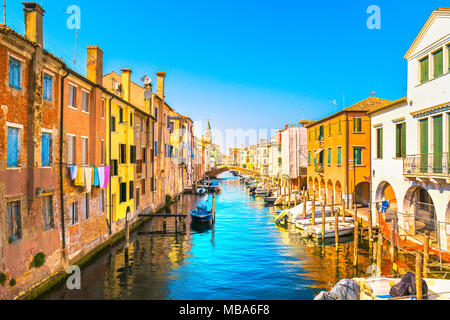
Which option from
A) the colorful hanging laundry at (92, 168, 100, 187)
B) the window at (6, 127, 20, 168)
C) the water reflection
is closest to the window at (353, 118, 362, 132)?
the water reflection

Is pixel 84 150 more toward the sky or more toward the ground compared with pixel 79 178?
more toward the sky

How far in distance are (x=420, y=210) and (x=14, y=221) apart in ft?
80.9

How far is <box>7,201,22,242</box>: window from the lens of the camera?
12.9 m

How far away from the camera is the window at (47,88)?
52.1 feet

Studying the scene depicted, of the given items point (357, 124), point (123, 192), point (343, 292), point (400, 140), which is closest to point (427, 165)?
point (400, 140)

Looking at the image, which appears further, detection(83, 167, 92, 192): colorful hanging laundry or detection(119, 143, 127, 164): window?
detection(119, 143, 127, 164): window

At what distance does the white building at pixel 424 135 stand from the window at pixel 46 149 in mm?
17804

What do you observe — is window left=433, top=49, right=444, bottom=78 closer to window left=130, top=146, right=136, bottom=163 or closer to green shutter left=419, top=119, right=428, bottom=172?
green shutter left=419, top=119, right=428, bottom=172

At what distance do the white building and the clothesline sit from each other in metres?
17.6

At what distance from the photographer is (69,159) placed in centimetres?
1873

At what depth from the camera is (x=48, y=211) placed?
52.6ft

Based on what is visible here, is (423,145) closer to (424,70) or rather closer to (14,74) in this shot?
(424,70)
